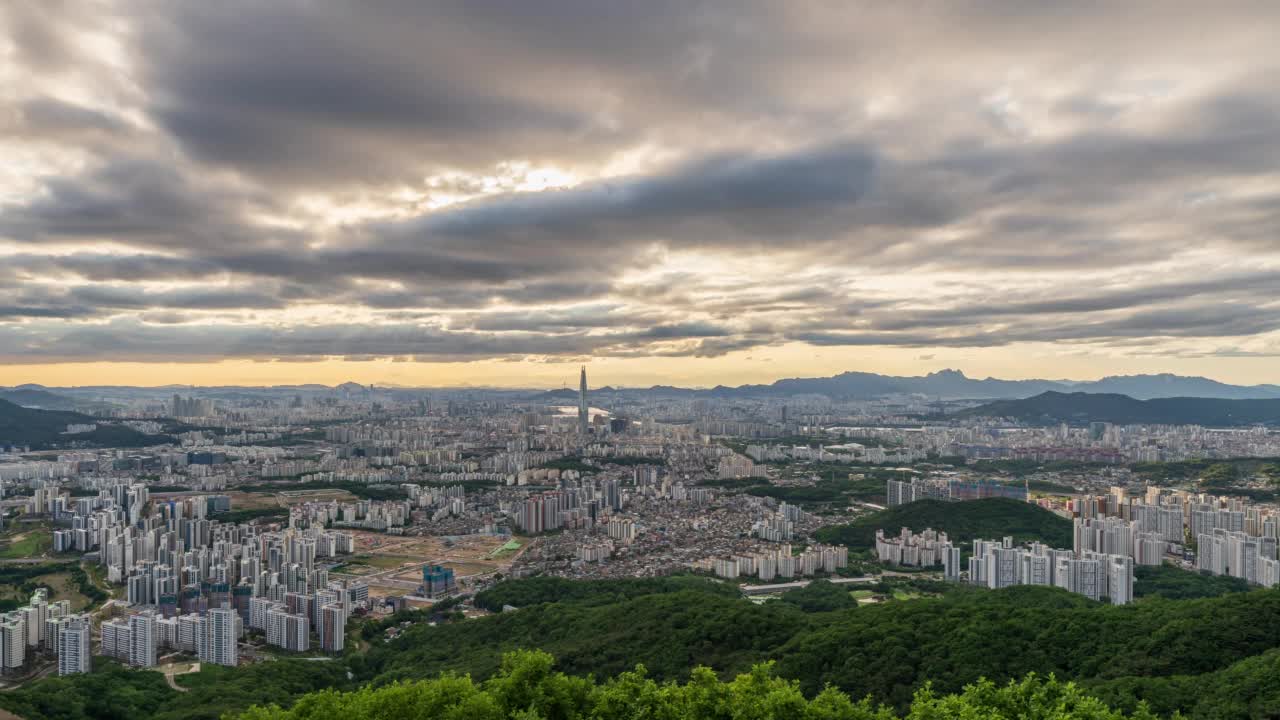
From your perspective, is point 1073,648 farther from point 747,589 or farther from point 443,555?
point 443,555

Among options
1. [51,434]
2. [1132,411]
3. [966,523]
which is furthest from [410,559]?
[1132,411]

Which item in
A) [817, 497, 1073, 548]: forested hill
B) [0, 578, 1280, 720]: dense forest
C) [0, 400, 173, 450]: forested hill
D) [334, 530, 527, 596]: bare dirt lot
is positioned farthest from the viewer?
[0, 400, 173, 450]: forested hill

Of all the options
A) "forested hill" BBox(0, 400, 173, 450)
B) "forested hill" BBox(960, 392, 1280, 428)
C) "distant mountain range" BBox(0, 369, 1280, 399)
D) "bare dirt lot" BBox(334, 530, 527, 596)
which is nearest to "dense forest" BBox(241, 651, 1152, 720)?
"bare dirt lot" BBox(334, 530, 527, 596)

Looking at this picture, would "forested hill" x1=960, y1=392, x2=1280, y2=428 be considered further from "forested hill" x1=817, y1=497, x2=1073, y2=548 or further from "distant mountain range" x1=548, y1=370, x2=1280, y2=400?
"forested hill" x1=817, y1=497, x2=1073, y2=548

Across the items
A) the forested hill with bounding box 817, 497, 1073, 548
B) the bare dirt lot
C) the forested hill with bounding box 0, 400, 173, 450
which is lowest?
the bare dirt lot

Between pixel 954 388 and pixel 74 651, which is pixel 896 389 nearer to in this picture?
pixel 954 388

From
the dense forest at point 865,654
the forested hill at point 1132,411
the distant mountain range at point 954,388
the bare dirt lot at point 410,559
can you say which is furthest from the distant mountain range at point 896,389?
the dense forest at point 865,654
